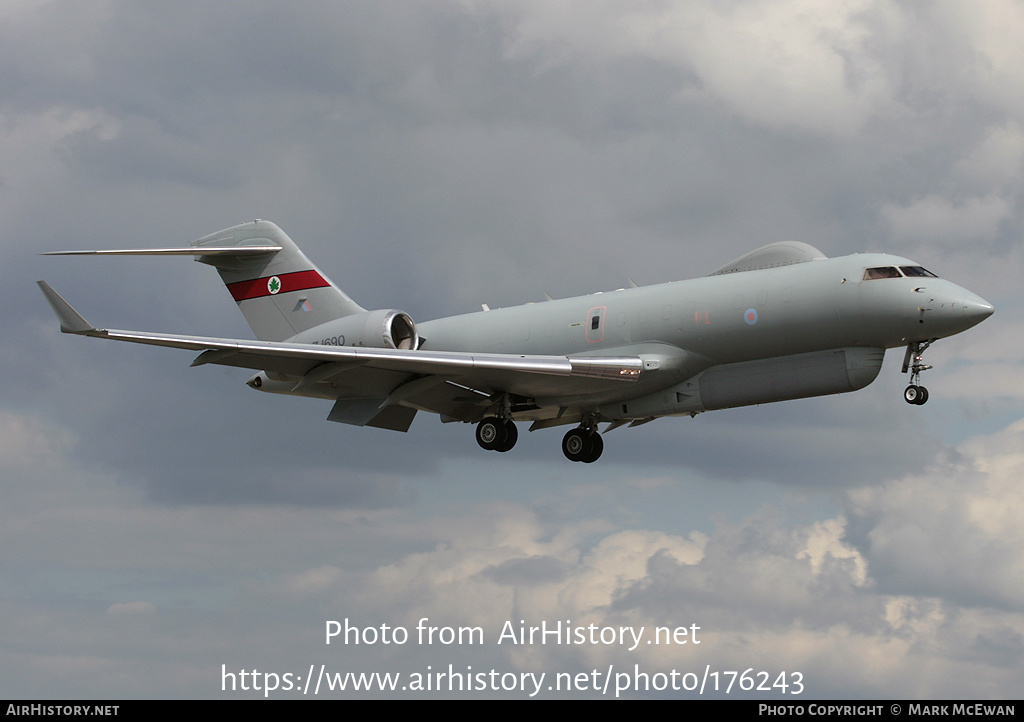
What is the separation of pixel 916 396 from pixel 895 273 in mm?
2696

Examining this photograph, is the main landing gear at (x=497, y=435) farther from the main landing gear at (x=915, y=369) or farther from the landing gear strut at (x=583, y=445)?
the main landing gear at (x=915, y=369)

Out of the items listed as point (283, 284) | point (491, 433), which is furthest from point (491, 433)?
point (283, 284)

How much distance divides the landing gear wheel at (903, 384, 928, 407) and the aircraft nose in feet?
5.70

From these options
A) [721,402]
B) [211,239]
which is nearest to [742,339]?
[721,402]

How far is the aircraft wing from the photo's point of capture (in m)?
26.3

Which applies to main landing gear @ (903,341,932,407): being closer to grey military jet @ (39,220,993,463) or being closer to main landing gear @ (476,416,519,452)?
grey military jet @ (39,220,993,463)

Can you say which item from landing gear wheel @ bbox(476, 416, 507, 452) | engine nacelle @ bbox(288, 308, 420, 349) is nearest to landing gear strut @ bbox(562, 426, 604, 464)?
landing gear wheel @ bbox(476, 416, 507, 452)

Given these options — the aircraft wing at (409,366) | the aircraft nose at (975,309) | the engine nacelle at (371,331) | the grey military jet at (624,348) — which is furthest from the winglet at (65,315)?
the aircraft nose at (975,309)

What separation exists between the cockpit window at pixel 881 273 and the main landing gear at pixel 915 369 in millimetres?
1562

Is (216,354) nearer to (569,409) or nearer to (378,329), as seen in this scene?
(378,329)

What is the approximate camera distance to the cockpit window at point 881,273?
83.4 ft

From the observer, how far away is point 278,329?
34.8 m

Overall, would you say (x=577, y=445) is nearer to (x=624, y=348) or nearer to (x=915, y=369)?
(x=624, y=348)

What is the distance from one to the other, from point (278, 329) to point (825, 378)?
16.4 meters
